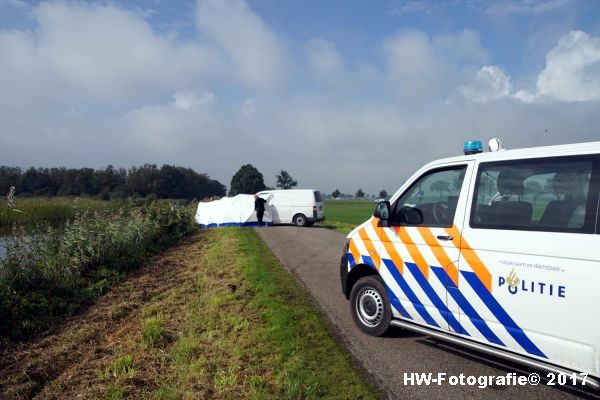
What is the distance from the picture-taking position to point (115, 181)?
48.4 metres

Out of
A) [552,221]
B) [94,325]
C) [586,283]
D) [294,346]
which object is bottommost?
[94,325]

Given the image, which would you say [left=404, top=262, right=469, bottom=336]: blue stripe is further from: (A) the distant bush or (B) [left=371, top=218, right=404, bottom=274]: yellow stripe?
(A) the distant bush

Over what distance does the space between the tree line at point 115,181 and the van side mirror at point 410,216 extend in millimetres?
21261

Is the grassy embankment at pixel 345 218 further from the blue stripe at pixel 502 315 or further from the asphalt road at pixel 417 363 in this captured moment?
the blue stripe at pixel 502 315

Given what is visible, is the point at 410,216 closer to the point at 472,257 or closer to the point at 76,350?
the point at 472,257

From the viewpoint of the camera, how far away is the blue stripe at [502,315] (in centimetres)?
341

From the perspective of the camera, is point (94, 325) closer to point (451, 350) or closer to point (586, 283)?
point (451, 350)

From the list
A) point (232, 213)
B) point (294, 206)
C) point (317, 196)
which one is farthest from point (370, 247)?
point (317, 196)

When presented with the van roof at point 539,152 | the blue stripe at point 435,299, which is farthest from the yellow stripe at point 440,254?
the van roof at point 539,152

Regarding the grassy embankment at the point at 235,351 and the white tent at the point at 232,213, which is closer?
the grassy embankment at the point at 235,351

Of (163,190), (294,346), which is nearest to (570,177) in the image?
(294,346)

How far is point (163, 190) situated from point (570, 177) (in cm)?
5617

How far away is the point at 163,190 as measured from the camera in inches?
2185

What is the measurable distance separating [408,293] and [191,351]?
2517 millimetres
